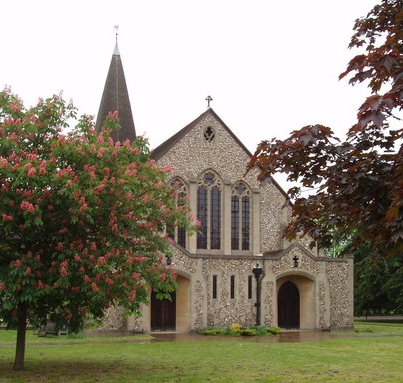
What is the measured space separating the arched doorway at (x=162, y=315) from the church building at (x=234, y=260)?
5cm

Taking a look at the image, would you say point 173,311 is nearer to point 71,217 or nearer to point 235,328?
point 235,328

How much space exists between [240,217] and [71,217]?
21205 millimetres

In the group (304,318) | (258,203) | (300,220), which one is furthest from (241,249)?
(300,220)

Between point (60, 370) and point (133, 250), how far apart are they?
3248mm

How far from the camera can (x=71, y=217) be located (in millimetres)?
12852

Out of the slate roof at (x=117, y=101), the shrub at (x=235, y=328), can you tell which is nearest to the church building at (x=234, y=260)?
the slate roof at (x=117, y=101)

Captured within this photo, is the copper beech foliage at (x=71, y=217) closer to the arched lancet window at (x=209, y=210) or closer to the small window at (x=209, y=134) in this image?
the arched lancet window at (x=209, y=210)

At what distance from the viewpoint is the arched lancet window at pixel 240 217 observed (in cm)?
3338

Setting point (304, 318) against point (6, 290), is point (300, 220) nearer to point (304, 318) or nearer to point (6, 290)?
point (6, 290)

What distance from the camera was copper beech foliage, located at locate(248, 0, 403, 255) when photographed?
6242 mm

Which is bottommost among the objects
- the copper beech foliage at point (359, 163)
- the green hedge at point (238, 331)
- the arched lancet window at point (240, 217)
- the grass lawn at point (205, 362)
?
the grass lawn at point (205, 362)

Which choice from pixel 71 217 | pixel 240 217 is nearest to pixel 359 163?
pixel 71 217

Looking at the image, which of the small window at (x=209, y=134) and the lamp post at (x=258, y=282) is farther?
the small window at (x=209, y=134)

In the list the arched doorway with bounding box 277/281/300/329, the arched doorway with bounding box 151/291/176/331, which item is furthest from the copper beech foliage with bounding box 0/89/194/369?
the arched doorway with bounding box 277/281/300/329
